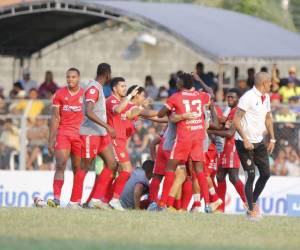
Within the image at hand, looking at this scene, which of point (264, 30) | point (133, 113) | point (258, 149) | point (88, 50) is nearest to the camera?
point (258, 149)

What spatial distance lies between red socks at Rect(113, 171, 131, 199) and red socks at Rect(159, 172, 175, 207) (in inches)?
24.0

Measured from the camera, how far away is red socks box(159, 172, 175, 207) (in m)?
19.7

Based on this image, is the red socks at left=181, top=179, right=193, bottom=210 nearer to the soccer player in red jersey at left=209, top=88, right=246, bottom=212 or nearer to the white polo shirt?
the soccer player in red jersey at left=209, top=88, right=246, bottom=212

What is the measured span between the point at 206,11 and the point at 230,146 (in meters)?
12.8

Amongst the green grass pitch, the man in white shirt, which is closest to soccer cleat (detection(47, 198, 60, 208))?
the green grass pitch

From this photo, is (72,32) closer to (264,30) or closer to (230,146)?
(264,30)

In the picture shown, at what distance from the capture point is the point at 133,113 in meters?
19.8

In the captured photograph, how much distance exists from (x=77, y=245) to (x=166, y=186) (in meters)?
5.83

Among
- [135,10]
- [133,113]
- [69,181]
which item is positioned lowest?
[69,181]

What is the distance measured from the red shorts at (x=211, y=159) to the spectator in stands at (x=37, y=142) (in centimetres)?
577


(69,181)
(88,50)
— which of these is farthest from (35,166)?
(88,50)

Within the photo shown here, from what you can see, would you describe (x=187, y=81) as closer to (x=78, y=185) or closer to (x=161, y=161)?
(x=161, y=161)

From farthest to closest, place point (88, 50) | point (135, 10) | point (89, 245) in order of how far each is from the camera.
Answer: point (88, 50)
point (135, 10)
point (89, 245)

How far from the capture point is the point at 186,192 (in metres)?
21.0
